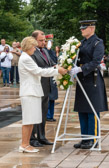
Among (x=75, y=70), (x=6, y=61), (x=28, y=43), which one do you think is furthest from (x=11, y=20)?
(x=75, y=70)

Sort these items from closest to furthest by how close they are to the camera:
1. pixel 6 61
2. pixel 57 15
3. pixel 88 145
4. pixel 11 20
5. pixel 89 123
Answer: pixel 88 145 < pixel 89 123 < pixel 6 61 < pixel 57 15 < pixel 11 20

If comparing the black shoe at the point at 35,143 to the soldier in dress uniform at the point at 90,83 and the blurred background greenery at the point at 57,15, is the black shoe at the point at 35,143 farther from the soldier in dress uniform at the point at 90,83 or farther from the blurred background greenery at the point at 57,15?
the blurred background greenery at the point at 57,15

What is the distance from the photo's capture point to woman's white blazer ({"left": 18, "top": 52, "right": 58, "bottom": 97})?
7613mm

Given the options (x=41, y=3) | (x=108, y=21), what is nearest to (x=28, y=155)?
(x=108, y=21)

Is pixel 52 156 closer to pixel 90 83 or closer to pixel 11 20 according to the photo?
pixel 90 83

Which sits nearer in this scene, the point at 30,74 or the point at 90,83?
the point at 30,74

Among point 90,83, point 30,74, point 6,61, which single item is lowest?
point 6,61

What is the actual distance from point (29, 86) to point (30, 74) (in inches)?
7.5

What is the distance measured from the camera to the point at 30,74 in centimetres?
766

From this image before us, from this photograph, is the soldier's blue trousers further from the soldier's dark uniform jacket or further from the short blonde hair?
the short blonde hair

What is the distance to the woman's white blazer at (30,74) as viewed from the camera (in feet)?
25.0

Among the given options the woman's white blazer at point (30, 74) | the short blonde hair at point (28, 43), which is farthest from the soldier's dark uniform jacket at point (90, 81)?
the short blonde hair at point (28, 43)

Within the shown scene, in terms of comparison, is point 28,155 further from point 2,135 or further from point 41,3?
point 41,3

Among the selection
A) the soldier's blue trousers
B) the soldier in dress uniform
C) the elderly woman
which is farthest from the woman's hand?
the soldier's blue trousers
